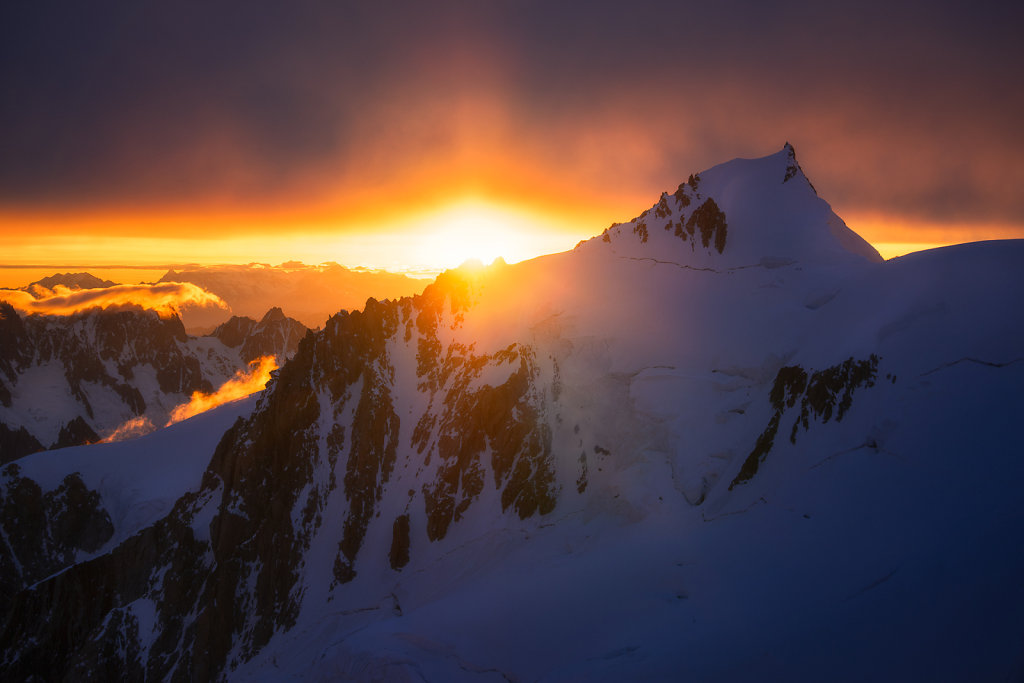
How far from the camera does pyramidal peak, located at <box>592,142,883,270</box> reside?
4631 cm

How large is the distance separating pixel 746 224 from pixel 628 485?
2801 cm

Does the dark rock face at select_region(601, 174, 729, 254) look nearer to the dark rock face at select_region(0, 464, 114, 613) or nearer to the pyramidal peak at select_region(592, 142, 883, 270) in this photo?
the pyramidal peak at select_region(592, 142, 883, 270)

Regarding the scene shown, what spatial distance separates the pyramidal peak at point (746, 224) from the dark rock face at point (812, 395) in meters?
16.4

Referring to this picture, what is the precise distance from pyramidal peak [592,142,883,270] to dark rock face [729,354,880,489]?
644 inches

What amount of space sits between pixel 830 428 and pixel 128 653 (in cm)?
8342

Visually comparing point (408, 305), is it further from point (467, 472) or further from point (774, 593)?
point (774, 593)

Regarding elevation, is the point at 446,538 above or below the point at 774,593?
below

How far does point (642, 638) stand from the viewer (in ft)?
75.3

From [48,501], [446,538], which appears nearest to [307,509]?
[446,538]

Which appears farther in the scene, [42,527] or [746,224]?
[42,527]

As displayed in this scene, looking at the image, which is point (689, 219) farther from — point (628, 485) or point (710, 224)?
point (628, 485)

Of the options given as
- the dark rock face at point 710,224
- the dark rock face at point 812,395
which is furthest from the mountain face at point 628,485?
the dark rock face at point 710,224

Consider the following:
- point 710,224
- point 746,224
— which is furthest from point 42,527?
point 746,224

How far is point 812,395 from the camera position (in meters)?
30.4
